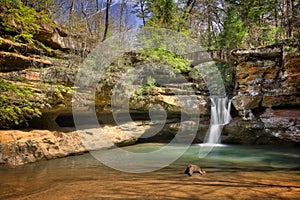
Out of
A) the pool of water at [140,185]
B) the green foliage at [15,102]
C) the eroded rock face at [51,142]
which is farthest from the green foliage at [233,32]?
the green foliage at [15,102]

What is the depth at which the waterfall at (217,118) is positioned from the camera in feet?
39.3

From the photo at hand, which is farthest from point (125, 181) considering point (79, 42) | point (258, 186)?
point (79, 42)

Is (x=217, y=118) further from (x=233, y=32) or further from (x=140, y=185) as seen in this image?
(x=140, y=185)

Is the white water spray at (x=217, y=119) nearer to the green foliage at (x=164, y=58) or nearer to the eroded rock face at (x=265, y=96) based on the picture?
the eroded rock face at (x=265, y=96)

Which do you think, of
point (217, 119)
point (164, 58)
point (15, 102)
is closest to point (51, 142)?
point (15, 102)

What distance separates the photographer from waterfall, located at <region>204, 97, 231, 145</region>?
472 inches

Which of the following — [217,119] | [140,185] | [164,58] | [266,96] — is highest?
[164,58]

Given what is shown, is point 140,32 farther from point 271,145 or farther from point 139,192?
point 139,192

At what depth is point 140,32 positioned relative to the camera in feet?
40.8

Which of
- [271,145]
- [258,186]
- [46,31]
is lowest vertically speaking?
[271,145]

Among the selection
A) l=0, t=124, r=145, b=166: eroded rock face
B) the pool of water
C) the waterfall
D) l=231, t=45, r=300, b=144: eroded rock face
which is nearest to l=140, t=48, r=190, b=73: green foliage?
the waterfall

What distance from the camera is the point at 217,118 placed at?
1255 cm

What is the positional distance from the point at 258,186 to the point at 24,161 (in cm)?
577

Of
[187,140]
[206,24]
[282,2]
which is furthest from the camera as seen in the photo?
[206,24]
